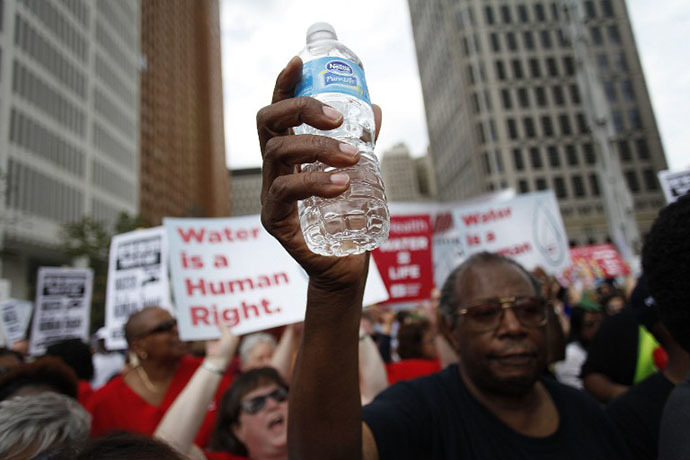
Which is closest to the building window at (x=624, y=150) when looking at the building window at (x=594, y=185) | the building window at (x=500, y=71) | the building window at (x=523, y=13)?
the building window at (x=594, y=185)

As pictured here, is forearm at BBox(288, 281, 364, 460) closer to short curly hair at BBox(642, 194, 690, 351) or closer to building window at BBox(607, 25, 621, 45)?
short curly hair at BBox(642, 194, 690, 351)

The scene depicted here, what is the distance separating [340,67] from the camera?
51.9 inches

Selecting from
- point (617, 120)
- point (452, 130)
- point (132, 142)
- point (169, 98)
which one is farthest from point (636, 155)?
point (169, 98)

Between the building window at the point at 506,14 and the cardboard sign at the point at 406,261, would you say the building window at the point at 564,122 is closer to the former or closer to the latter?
the building window at the point at 506,14

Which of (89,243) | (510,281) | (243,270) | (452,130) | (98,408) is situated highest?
(452,130)

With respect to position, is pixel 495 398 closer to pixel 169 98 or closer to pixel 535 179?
pixel 535 179

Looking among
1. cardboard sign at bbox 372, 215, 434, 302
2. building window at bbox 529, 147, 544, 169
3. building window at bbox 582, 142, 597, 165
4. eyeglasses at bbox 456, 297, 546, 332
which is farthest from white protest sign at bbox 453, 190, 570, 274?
building window at bbox 582, 142, 597, 165

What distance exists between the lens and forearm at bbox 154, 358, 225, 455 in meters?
2.53

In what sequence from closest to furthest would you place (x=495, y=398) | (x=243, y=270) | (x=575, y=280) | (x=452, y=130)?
(x=495, y=398)
(x=243, y=270)
(x=575, y=280)
(x=452, y=130)

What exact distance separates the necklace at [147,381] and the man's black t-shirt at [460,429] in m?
2.28

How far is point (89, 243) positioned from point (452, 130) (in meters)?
50.7

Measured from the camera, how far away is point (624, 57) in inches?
2281

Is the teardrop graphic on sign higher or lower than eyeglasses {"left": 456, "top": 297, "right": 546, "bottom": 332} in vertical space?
higher

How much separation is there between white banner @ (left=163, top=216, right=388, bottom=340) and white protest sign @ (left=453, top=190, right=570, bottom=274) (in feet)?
8.99
